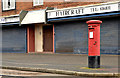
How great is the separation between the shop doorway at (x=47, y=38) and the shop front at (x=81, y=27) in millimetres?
1279

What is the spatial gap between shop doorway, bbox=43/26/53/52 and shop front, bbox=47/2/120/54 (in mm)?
1279

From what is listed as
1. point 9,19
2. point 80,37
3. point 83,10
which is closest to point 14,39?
point 9,19

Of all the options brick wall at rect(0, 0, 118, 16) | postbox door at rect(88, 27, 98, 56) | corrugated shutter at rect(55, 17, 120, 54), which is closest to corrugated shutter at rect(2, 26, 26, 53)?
brick wall at rect(0, 0, 118, 16)

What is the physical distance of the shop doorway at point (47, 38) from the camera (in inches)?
854

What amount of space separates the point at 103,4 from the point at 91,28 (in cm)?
764

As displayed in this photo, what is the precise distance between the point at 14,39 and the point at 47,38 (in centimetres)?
402

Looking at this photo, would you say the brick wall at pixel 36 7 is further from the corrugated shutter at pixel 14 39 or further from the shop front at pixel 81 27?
the corrugated shutter at pixel 14 39

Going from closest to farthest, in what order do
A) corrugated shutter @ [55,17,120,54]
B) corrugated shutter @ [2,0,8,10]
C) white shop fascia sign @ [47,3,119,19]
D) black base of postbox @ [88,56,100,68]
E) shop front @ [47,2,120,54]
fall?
black base of postbox @ [88,56,100,68] → white shop fascia sign @ [47,3,119,19] → shop front @ [47,2,120,54] → corrugated shutter @ [55,17,120,54] → corrugated shutter @ [2,0,8,10]

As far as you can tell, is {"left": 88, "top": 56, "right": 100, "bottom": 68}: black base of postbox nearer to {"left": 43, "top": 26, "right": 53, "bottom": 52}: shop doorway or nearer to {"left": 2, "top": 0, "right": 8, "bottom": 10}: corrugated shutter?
{"left": 43, "top": 26, "right": 53, "bottom": 52}: shop doorway

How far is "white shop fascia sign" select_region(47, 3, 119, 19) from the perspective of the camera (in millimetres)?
16302

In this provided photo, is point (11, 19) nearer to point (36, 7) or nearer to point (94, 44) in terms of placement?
point (36, 7)

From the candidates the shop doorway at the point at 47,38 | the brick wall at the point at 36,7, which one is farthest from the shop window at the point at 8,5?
the shop doorway at the point at 47,38

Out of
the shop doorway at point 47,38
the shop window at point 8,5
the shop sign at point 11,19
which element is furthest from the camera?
the shop window at point 8,5

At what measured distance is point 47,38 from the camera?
2202 centimetres
